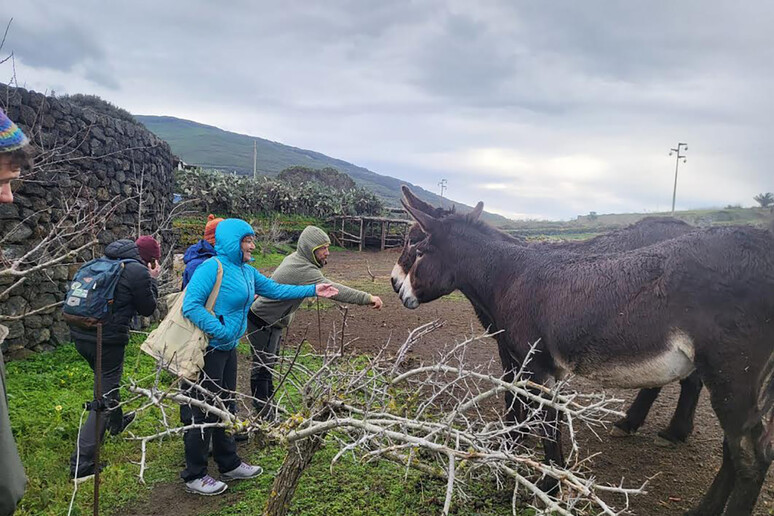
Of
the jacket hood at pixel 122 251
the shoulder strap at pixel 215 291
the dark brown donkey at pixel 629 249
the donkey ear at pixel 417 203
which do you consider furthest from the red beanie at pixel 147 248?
the donkey ear at pixel 417 203

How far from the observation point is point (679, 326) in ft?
10.1

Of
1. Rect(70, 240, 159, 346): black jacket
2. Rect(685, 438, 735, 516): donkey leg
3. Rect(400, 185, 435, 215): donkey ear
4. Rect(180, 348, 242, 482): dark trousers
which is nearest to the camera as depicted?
Rect(685, 438, 735, 516): donkey leg

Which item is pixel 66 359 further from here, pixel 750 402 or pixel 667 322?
pixel 750 402

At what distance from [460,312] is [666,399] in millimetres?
5455

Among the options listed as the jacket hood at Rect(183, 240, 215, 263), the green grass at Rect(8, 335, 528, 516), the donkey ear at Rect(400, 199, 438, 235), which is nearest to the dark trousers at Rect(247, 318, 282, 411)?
the green grass at Rect(8, 335, 528, 516)

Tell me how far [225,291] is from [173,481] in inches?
63.7

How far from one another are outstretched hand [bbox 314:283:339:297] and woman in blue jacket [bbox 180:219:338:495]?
22.2 inches

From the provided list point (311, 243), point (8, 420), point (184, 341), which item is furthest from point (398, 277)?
point (8, 420)

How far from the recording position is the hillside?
4264 inches

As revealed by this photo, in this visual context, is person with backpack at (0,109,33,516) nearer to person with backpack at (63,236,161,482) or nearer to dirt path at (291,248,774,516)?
dirt path at (291,248,774,516)

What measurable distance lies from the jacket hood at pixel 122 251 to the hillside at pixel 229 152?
93540 millimetres

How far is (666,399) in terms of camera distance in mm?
5820

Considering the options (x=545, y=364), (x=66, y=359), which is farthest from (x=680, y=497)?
(x=66, y=359)

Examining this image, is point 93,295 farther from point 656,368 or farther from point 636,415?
point 636,415
